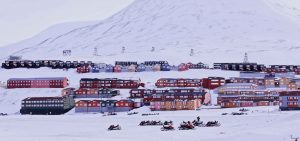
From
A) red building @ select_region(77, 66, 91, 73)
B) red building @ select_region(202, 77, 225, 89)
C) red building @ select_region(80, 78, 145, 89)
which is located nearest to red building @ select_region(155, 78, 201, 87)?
red building @ select_region(202, 77, 225, 89)

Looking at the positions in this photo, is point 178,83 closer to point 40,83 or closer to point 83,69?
point 40,83

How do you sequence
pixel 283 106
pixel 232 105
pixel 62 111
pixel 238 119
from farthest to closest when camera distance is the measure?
pixel 62 111, pixel 232 105, pixel 283 106, pixel 238 119

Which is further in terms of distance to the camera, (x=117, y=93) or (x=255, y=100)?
(x=117, y=93)

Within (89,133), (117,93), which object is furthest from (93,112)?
(89,133)

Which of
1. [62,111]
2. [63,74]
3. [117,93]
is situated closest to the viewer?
→ [62,111]

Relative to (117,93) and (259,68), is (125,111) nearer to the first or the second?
(117,93)

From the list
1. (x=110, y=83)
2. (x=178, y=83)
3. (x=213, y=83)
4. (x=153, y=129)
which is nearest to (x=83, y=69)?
(x=110, y=83)

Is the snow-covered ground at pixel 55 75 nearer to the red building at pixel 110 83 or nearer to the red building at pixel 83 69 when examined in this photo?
the red building at pixel 83 69
